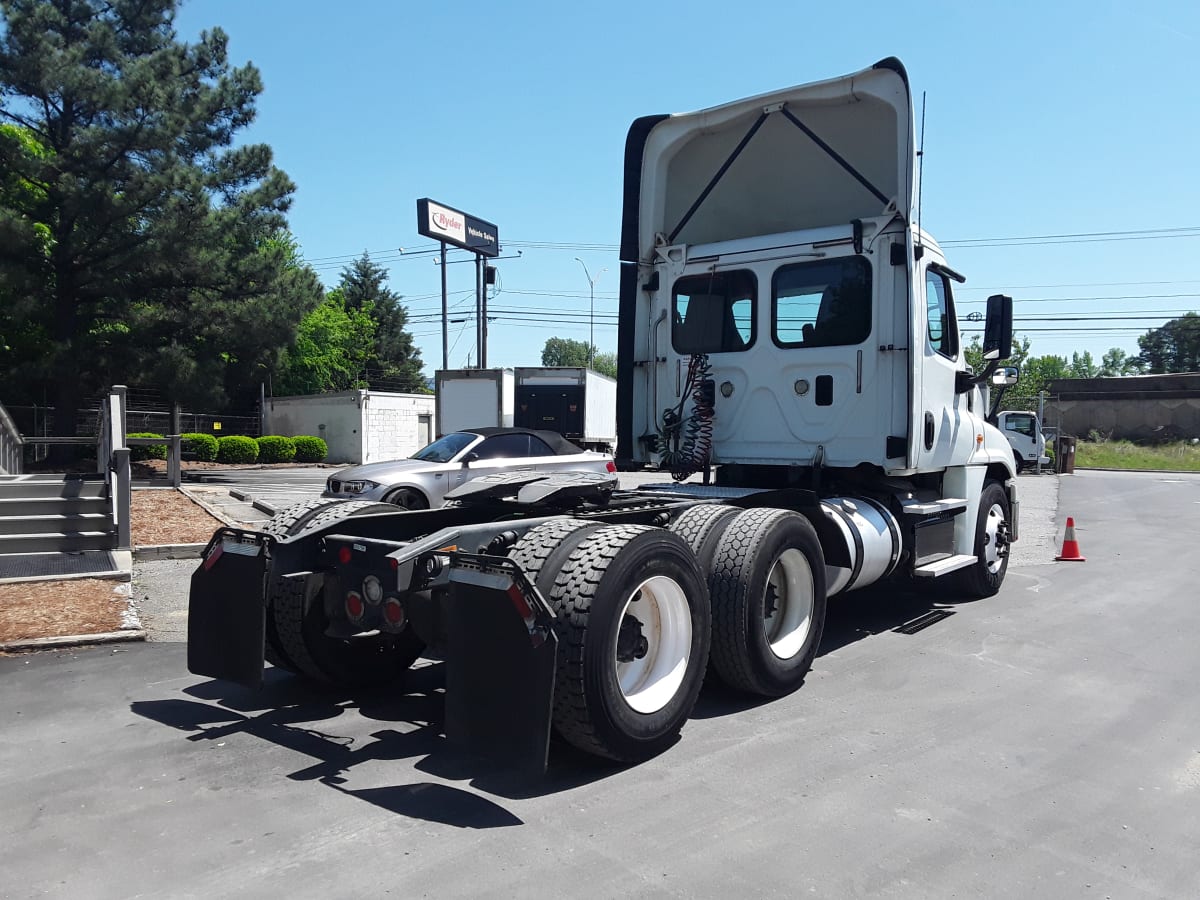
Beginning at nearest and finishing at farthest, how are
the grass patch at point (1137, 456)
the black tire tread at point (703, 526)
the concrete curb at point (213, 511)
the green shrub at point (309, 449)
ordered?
the black tire tread at point (703, 526), the concrete curb at point (213, 511), the green shrub at point (309, 449), the grass patch at point (1137, 456)

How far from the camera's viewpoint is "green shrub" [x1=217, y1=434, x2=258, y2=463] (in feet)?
109

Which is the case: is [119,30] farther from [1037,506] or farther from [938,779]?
[938,779]

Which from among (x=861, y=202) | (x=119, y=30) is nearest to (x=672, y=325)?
(x=861, y=202)

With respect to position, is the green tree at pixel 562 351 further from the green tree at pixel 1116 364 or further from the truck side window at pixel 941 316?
the truck side window at pixel 941 316

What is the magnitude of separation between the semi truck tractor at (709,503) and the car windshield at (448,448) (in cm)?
557

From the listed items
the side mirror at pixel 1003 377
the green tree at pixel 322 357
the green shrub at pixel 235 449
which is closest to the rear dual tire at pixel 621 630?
the side mirror at pixel 1003 377

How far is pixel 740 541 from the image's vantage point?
532 cm

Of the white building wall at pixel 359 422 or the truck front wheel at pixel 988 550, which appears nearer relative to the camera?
the truck front wheel at pixel 988 550

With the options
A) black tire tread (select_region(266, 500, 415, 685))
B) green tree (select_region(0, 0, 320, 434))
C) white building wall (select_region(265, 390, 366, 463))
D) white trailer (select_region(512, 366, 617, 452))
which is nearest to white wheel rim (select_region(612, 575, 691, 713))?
black tire tread (select_region(266, 500, 415, 685))

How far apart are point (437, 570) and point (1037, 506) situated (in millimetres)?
18242

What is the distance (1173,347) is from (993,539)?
115149 millimetres

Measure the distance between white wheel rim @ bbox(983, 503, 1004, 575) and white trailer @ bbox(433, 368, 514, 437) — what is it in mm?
15228

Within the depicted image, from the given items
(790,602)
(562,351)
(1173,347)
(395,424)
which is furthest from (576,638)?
(562,351)

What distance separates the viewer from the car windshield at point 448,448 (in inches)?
516
